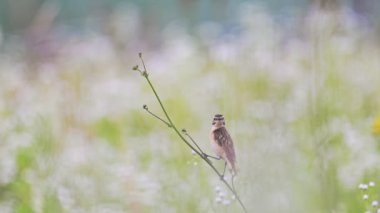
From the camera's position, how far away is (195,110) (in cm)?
358

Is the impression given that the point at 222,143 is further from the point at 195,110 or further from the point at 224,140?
the point at 195,110

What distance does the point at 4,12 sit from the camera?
22.1 ft

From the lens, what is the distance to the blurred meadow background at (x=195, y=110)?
1658mm

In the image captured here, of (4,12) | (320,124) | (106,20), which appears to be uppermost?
(4,12)

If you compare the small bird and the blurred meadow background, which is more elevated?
the blurred meadow background

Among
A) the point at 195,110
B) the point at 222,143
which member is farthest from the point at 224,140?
the point at 195,110

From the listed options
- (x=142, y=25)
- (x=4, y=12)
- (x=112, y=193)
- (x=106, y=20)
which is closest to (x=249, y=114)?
(x=112, y=193)

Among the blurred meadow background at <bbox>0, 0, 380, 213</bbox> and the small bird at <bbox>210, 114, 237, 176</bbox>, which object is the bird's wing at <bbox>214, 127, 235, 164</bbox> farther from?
the blurred meadow background at <bbox>0, 0, 380, 213</bbox>

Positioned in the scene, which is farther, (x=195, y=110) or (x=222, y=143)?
(x=195, y=110)

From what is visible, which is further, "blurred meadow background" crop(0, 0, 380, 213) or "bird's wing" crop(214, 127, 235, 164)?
"blurred meadow background" crop(0, 0, 380, 213)

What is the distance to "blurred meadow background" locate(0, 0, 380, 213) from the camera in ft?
5.44

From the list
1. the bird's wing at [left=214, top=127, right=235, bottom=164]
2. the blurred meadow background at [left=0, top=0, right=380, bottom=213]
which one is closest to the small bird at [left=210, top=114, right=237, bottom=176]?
the bird's wing at [left=214, top=127, right=235, bottom=164]

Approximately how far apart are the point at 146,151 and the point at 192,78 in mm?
1165

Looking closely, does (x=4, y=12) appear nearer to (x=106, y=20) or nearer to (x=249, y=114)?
(x=106, y=20)
